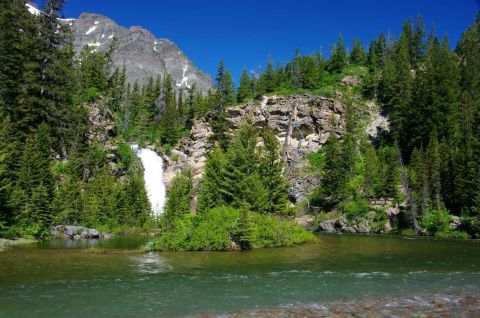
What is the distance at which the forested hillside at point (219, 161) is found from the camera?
120 ft

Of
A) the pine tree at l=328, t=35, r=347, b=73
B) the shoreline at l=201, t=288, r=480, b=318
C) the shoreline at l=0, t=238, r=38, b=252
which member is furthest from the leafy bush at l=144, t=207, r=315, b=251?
the pine tree at l=328, t=35, r=347, b=73

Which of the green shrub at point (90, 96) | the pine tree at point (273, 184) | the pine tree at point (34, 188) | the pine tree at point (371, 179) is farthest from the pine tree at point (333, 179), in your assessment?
the green shrub at point (90, 96)

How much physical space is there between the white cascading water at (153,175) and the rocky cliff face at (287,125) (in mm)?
1837

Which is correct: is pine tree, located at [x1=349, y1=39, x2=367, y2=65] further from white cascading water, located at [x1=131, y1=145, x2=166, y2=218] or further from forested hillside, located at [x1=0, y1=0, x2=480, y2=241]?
white cascading water, located at [x1=131, y1=145, x2=166, y2=218]

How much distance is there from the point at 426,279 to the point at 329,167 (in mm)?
47011

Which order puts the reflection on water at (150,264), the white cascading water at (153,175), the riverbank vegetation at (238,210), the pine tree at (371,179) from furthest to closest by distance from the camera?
the white cascading water at (153,175) → the pine tree at (371,179) → the riverbank vegetation at (238,210) → the reflection on water at (150,264)

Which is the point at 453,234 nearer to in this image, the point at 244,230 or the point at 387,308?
the point at 244,230

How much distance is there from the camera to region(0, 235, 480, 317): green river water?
11.8 m

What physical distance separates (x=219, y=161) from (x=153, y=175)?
32.5m

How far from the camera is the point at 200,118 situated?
92625 mm

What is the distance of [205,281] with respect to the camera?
52.3 feet

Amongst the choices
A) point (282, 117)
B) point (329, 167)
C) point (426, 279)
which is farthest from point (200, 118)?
point (426, 279)

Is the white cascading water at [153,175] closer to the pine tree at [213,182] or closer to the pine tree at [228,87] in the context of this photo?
the pine tree at [213,182]

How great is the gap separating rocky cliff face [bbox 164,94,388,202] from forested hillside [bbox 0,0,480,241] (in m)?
2.43
